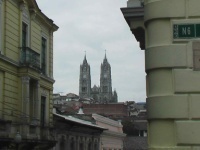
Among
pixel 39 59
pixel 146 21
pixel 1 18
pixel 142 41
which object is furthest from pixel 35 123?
pixel 146 21

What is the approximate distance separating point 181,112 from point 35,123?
18753mm

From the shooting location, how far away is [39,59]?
25656 millimetres

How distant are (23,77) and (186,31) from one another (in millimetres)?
Result: 17403

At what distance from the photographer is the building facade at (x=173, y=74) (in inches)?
242

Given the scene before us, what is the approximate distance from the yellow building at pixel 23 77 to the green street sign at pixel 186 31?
13627mm

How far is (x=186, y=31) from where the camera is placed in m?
6.41

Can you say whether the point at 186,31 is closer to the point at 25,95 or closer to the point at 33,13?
the point at 25,95

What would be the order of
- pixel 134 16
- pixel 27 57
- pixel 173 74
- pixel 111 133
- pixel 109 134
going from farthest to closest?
pixel 111 133 < pixel 109 134 < pixel 27 57 < pixel 134 16 < pixel 173 74

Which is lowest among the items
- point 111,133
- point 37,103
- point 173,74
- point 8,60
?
point 111,133

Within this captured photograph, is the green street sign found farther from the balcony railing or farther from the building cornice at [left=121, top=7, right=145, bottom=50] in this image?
the balcony railing

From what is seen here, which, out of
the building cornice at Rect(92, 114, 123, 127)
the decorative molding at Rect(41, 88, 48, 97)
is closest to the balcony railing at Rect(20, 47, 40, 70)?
the decorative molding at Rect(41, 88, 48, 97)

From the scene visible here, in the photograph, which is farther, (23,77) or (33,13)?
(33,13)

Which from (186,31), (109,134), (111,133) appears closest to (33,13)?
(186,31)

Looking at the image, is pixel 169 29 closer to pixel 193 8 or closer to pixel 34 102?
pixel 193 8
